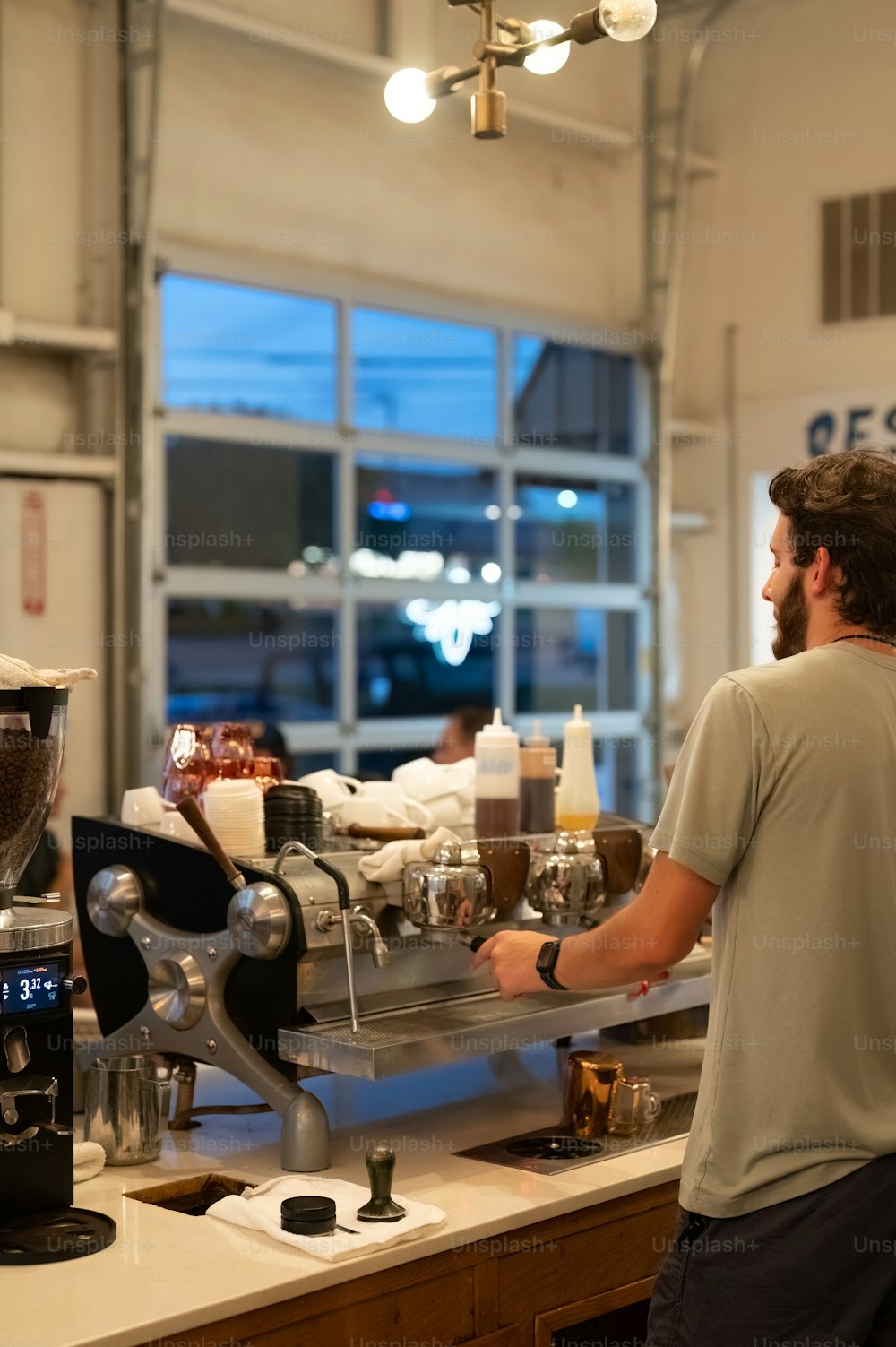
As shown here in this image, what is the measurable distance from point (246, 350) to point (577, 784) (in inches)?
136

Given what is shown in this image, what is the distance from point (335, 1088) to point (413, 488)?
3.87 m

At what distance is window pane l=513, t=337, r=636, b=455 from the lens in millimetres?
6621

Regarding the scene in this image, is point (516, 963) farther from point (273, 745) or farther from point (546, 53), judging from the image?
point (273, 745)

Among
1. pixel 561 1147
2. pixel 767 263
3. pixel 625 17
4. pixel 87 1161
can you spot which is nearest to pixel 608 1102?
pixel 561 1147

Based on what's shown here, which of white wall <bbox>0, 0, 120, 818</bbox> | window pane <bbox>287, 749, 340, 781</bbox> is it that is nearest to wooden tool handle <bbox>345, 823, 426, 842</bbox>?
white wall <bbox>0, 0, 120, 818</bbox>

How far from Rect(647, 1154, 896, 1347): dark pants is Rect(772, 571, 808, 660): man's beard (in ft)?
1.92

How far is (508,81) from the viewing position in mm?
6363

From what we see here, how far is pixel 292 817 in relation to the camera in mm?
→ 2338

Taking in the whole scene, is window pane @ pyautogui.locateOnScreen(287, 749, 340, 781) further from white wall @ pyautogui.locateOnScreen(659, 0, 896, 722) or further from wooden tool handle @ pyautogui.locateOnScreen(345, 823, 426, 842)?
wooden tool handle @ pyautogui.locateOnScreen(345, 823, 426, 842)

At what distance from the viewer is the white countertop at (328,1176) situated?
1595 millimetres

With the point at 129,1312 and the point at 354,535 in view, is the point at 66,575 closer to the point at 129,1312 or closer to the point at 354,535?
the point at 354,535

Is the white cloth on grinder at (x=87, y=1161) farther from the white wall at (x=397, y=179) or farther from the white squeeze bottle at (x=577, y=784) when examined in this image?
the white wall at (x=397, y=179)

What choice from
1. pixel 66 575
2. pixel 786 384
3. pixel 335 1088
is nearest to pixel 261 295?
pixel 66 575

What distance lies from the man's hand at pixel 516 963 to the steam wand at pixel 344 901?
0.19 metres
